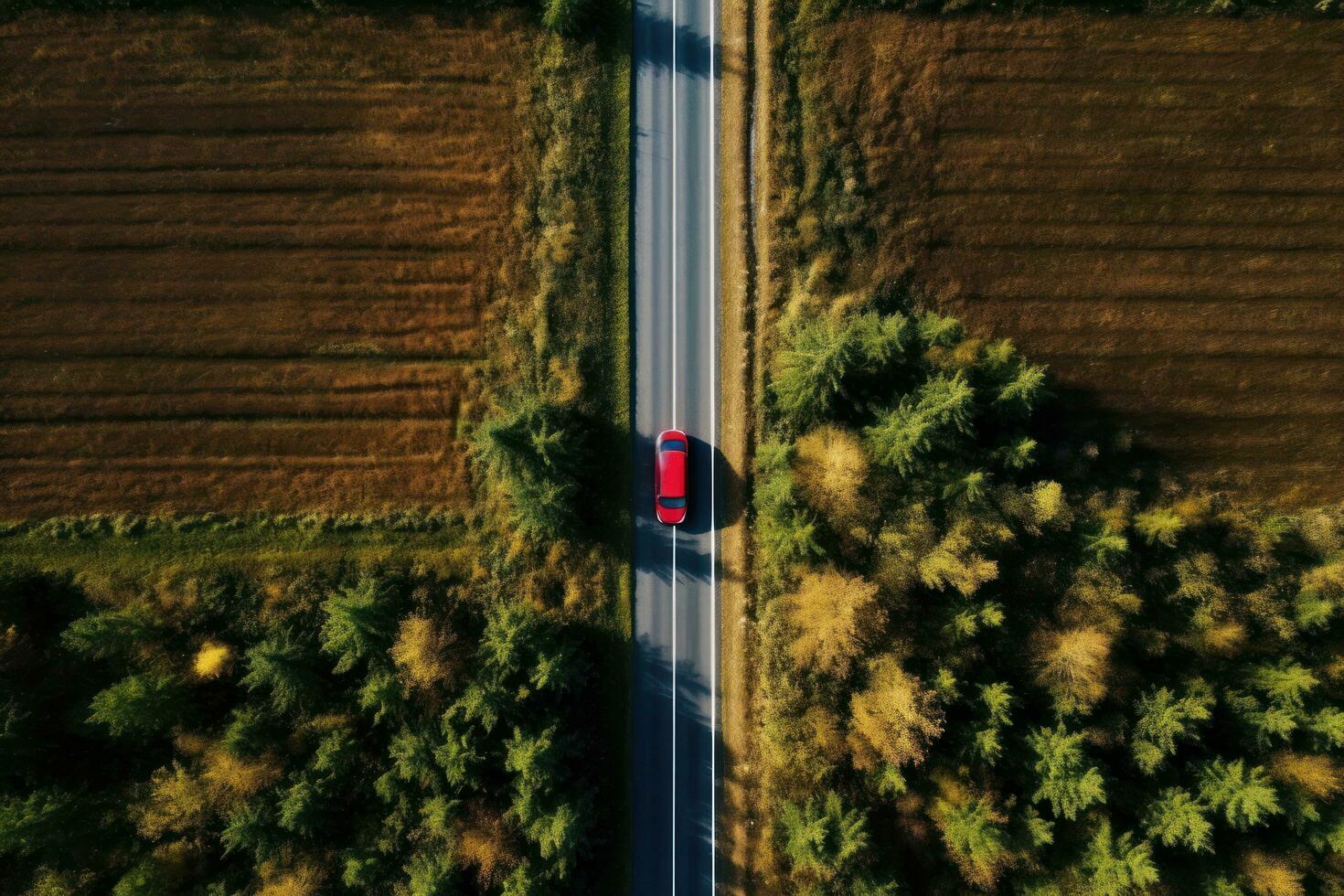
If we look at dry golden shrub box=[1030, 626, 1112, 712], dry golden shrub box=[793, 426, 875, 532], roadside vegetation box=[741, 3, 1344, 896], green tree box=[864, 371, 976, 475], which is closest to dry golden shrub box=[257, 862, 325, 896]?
roadside vegetation box=[741, 3, 1344, 896]

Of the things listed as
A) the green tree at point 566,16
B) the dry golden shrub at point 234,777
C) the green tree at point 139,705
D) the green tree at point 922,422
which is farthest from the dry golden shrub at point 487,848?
the green tree at point 566,16

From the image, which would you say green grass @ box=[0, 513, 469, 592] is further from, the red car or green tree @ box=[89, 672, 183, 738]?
the red car

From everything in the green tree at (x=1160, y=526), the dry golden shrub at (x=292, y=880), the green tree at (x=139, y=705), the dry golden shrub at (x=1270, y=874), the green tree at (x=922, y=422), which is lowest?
the dry golden shrub at (x=1270, y=874)

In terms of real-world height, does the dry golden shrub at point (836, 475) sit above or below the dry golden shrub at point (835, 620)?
above

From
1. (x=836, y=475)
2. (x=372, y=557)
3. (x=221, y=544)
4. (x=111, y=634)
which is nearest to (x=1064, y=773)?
(x=836, y=475)

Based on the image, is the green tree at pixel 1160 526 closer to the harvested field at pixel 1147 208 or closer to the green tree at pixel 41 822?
the harvested field at pixel 1147 208
